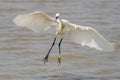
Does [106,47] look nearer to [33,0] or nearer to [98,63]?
[98,63]

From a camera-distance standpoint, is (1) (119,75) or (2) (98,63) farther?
(2) (98,63)

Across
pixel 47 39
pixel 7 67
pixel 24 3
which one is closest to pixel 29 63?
pixel 7 67

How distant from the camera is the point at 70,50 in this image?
10141 millimetres

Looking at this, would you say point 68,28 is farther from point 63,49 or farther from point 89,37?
point 63,49

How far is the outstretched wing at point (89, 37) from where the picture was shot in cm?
799

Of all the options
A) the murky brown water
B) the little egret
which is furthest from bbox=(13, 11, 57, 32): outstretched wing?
the murky brown water

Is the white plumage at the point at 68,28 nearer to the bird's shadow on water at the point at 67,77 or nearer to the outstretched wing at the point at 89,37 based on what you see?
the outstretched wing at the point at 89,37

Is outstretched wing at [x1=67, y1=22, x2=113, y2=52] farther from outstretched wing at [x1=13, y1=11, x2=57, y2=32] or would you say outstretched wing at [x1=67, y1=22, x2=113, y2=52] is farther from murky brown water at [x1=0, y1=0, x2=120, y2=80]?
murky brown water at [x1=0, y1=0, x2=120, y2=80]

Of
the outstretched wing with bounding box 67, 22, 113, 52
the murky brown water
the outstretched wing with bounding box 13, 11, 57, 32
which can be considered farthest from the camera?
the murky brown water

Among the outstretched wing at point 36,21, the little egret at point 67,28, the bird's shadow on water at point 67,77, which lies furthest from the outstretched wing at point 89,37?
the bird's shadow on water at point 67,77

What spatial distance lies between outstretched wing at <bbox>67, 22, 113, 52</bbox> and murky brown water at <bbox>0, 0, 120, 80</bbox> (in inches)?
24.5

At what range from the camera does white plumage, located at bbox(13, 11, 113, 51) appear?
8.08 metres

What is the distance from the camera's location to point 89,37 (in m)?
8.26

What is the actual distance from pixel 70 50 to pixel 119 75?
5.94 ft
